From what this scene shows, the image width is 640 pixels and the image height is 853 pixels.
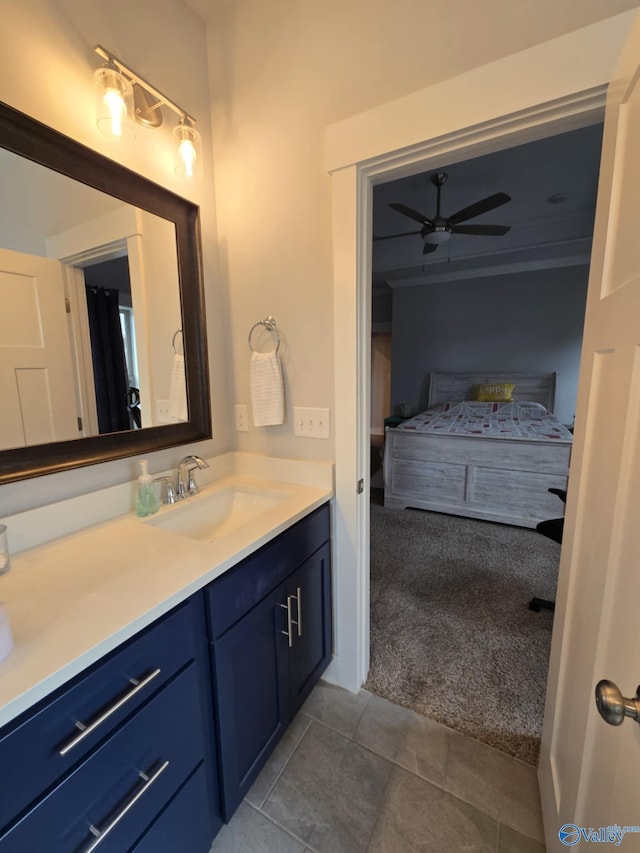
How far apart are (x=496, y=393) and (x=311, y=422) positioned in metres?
4.42

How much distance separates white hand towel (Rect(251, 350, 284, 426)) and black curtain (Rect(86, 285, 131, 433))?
0.48 metres

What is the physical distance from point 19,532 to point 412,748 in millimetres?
1520

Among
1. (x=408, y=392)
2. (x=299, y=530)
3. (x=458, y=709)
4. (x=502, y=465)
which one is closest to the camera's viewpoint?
(x=299, y=530)

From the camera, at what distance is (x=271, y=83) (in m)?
1.36

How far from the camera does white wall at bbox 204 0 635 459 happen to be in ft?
3.51

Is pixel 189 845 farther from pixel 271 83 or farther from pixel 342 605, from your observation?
pixel 271 83

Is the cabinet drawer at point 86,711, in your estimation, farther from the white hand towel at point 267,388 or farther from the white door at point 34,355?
the white hand towel at point 267,388

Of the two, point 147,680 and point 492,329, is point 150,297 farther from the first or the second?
point 492,329

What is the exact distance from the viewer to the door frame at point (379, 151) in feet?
3.10

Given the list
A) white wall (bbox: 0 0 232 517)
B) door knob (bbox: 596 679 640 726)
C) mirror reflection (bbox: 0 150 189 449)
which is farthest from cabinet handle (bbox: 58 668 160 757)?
door knob (bbox: 596 679 640 726)

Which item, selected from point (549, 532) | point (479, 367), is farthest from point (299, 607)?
point (479, 367)

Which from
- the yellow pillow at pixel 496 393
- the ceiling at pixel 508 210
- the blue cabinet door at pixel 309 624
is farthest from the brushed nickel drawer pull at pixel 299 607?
the yellow pillow at pixel 496 393

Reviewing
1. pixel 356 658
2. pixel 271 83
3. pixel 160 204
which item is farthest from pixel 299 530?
pixel 271 83

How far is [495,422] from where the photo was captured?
3984mm
